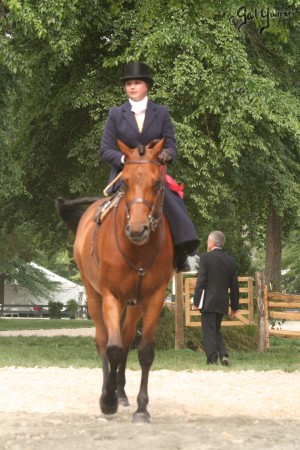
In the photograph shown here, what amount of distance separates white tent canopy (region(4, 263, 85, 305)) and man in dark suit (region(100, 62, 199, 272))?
58.9 metres

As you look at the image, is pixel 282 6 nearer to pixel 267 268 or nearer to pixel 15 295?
pixel 267 268

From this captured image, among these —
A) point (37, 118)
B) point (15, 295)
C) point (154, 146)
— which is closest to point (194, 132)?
point (37, 118)

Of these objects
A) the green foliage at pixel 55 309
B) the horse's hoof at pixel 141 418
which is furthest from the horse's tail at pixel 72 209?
the green foliage at pixel 55 309

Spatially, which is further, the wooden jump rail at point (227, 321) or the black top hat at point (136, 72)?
the wooden jump rail at point (227, 321)

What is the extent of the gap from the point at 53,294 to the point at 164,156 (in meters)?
62.9

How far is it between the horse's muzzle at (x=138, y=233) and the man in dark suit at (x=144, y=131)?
3.98 feet

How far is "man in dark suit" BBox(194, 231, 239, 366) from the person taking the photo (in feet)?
53.8

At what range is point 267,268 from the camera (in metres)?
34.4

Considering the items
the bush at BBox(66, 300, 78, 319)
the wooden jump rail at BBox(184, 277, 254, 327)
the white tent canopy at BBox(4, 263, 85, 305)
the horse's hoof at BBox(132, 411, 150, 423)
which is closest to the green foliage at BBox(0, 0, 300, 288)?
the wooden jump rail at BBox(184, 277, 254, 327)

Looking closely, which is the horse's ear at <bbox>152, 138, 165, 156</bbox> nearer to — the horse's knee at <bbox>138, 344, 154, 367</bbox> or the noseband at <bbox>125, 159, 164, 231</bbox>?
the noseband at <bbox>125, 159, 164, 231</bbox>

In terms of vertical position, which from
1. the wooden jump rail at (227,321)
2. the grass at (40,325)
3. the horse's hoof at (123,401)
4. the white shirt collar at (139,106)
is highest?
the white shirt collar at (139,106)

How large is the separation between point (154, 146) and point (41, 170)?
65.0 feet

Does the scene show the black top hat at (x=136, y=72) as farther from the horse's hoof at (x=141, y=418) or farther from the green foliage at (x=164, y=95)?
the green foliage at (x=164, y=95)

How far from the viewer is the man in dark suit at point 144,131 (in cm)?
924
